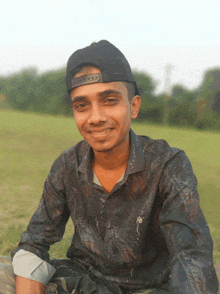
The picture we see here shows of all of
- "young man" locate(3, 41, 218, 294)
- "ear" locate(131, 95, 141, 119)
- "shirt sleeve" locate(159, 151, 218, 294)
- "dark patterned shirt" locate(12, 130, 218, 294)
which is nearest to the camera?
"shirt sleeve" locate(159, 151, 218, 294)

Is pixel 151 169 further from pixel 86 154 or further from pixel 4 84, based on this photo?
pixel 4 84

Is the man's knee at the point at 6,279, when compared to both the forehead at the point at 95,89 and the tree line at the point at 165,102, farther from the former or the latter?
the tree line at the point at 165,102

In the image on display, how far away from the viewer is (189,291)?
1.34 meters

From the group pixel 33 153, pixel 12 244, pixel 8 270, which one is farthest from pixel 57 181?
pixel 33 153

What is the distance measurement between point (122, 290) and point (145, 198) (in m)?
0.58

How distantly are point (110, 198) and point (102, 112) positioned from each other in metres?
0.47

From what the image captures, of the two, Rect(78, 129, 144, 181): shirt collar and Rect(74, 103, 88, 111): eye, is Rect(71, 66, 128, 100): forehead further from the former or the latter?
Rect(78, 129, 144, 181): shirt collar

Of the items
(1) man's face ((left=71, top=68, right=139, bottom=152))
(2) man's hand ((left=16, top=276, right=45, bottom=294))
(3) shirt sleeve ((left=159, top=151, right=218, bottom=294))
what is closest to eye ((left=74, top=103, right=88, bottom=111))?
(1) man's face ((left=71, top=68, right=139, bottom=152))

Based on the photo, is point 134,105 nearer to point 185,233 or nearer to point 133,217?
point 133,217

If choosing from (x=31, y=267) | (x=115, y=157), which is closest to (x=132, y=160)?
(x=115, y=157)

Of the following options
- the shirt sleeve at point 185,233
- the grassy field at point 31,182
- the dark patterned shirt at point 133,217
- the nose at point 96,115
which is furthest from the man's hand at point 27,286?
the grassy field at point 31,182

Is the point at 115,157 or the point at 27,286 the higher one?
the point at 115,157

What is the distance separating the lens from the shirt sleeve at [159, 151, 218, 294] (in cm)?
136

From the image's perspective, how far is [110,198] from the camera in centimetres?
174
